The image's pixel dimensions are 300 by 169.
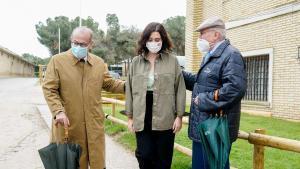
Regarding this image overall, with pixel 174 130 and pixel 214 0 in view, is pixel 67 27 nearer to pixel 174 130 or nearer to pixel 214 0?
pixel 214 0

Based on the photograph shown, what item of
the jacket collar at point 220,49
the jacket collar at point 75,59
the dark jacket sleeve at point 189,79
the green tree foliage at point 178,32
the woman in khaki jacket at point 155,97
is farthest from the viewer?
the green tree foliage at point 178,32

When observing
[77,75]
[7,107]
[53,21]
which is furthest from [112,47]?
[77,75]

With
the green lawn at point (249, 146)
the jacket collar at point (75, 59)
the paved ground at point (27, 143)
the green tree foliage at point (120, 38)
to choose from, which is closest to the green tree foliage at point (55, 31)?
the green tree foliage at point (120, 38)

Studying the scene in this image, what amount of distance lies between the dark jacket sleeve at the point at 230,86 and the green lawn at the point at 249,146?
260cm

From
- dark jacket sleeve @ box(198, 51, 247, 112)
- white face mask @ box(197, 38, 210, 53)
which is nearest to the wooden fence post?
dark jacket sleeve @ box(198, 51, 247, 112)

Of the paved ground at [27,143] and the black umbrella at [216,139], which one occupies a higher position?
the black umbrella at [216,139]

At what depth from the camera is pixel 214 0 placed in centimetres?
1420

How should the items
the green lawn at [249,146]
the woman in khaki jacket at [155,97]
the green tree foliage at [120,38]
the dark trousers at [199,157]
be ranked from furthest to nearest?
the green tree foliage at [120,38], the green lawn at [249,146], the woman in khaki jacket at [155,97], the dark trousers at [199,157]

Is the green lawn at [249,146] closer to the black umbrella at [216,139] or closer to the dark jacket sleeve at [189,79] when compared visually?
the dark jacket sleeve at [189,79]

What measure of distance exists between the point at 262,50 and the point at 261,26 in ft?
2.13

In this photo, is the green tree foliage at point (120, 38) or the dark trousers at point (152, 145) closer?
the dark trousers at point (152, 145)

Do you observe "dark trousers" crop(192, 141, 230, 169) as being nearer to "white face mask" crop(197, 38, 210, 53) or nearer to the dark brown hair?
"white face mask" crop(197, 38, 210, 53)

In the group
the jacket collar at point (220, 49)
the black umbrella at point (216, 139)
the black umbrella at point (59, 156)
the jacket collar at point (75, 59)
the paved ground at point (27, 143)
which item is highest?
the jacket collar at point (220, 49)

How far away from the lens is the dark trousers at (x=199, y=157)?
3.73 meters
